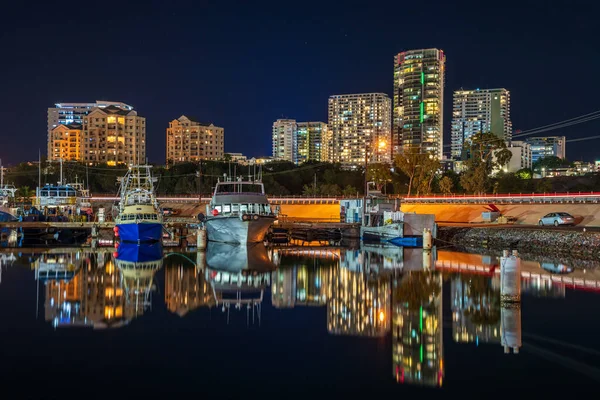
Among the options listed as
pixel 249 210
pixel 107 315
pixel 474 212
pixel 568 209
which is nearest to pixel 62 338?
pixel 107 315

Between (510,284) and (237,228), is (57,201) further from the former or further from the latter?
(510,284)

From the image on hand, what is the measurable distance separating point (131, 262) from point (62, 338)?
2129 centimetres

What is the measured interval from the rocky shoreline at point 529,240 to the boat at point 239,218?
1616cm

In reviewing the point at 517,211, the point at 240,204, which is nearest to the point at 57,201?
the point at 240,204

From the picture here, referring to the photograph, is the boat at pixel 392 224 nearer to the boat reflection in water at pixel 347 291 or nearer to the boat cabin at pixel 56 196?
the boat reflection in water at pixel 347 291

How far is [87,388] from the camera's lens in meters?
14.5

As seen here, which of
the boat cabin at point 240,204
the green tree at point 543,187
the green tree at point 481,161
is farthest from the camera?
the green tree at point 543,187

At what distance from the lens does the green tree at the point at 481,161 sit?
9906 centimetres

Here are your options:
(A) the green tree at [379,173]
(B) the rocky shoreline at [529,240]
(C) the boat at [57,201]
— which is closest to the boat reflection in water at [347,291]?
(B) the rocky shoreline at [529,240]

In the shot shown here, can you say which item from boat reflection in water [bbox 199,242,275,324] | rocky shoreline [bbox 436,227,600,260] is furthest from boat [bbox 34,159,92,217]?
rocky shoreline [bbox 436,227,600,260]

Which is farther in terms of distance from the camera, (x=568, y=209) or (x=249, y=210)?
(x=568, y=209)

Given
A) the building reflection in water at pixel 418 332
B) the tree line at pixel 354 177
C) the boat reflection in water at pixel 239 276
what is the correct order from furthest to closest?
the tree line at pixel 354 177 < the boat reflection in water at pixel 239 276 < the building reflection in water at pixel 418 332

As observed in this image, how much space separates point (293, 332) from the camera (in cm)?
2042

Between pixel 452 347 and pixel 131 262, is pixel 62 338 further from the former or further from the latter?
pixel 131 262
